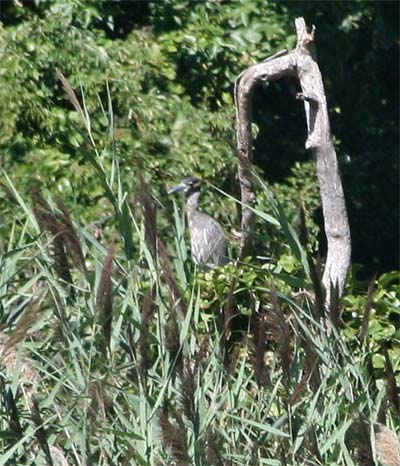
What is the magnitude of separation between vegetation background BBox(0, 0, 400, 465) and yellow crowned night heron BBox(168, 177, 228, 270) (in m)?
0.12

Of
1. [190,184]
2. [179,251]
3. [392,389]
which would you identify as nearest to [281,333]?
[392,389]

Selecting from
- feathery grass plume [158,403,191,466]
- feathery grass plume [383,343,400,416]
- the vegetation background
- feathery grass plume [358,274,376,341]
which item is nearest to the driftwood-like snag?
the vegetation background

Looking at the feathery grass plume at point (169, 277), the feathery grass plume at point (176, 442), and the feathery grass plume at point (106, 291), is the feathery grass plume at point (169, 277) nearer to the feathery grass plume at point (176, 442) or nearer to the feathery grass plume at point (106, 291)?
the feathery grass plume at point (106, 291)

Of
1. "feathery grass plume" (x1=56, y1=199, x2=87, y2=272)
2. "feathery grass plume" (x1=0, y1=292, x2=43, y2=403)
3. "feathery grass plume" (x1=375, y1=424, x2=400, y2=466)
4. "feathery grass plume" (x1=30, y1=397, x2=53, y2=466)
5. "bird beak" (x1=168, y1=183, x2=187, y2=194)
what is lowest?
"feathery grass plume" (x1=375, y1=424, x2=400, y2=466)

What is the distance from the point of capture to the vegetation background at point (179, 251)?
3371 millimetres

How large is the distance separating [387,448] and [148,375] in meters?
0.72

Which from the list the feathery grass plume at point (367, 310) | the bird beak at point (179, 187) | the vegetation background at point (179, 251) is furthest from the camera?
the bird beak at point (179, 187)

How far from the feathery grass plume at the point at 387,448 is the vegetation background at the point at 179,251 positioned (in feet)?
0.12

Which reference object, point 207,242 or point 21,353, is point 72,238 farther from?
point 207,242

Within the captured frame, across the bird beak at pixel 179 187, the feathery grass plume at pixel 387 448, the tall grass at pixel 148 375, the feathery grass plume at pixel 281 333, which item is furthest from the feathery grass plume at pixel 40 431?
the bird beak at pixel 179 187

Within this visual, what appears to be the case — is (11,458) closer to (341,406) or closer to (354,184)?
(341,406)

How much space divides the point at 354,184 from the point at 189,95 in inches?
79.6

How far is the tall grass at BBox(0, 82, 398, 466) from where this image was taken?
3.29m

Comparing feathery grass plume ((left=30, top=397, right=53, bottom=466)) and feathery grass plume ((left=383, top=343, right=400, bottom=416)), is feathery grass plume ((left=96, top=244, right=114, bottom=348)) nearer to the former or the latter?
feathery grass plume ((left=30, top=397, right=53, bottom=466))
